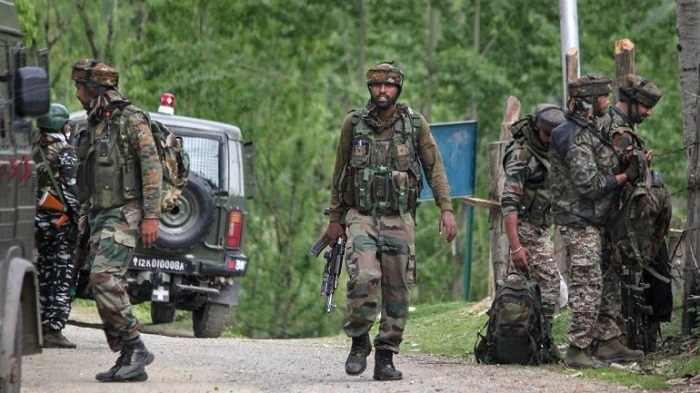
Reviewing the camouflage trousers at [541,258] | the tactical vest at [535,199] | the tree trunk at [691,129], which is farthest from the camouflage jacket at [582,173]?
the tree trunk at [691,129]

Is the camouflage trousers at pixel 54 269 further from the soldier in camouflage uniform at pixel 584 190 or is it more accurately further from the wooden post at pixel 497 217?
the wooden post at pixel 497 217

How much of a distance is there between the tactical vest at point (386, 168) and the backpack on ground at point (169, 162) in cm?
113

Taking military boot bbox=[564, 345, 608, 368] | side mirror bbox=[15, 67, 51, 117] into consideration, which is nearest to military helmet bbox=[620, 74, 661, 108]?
military boot bbox=[564, 345, 608, 368]

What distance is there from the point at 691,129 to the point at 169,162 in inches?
148

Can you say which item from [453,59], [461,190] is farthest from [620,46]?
[453,59]

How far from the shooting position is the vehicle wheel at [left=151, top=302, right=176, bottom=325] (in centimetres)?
1643

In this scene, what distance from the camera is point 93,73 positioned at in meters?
10.5

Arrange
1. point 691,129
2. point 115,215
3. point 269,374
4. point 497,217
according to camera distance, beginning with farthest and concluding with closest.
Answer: point 497,217
point 691,129
point 269,374
point 115,215

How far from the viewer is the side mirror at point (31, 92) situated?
27.4ft

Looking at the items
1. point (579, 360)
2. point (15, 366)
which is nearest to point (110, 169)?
point (15, 366)

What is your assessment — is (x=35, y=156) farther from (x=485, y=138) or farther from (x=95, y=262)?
(x=485, y=138)

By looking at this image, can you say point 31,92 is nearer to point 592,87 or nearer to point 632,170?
point 592,87

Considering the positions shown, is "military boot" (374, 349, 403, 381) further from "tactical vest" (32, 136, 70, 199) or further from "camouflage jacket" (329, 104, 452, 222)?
"tactical vest" (32, 136, 70, 199)

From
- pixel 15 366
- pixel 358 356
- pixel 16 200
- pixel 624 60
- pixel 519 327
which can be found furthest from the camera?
pixel 624 60
